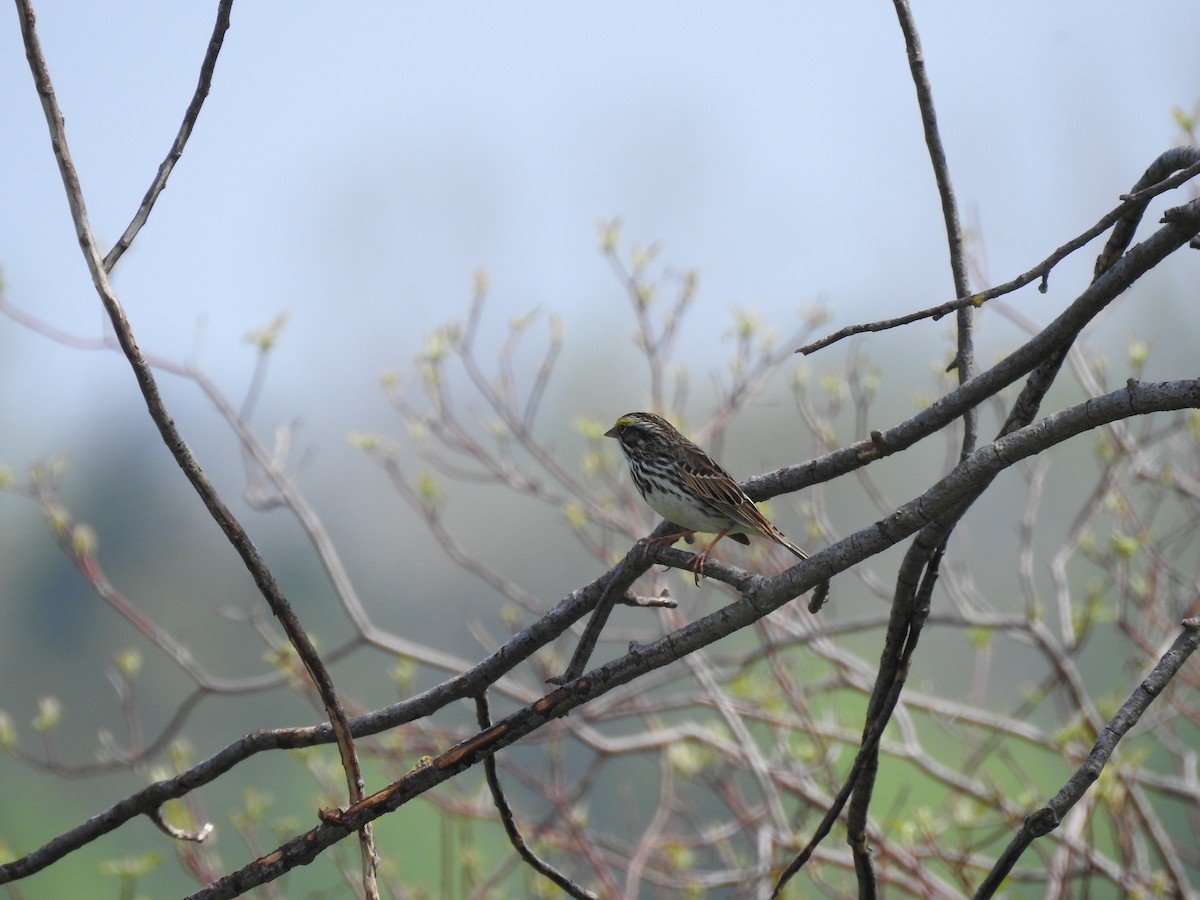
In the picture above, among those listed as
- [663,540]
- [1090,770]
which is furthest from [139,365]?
[1090,770]

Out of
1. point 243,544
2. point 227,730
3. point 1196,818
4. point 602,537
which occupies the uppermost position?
point 227,730

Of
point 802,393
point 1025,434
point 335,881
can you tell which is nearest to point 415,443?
point 802,393

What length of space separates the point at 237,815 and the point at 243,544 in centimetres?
328

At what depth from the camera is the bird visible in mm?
2418

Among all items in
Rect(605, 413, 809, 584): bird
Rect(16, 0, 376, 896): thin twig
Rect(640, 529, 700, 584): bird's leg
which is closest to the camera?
Rect(16, 0, 376, 896): thin twig

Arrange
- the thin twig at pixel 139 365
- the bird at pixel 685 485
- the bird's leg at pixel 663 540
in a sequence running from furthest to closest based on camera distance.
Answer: the bird at pixel 685 485 → the bird's leg at pixel 663 540 → the thin twig at pixel 139 365

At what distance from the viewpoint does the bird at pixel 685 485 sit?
2418 millimetres

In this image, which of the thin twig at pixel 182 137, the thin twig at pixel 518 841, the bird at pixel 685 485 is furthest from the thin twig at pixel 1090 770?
the thin twig at pixel 182 137

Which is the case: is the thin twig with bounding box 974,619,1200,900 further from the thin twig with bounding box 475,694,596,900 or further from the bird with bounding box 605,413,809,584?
the bird with bounding box 605,413,809,584

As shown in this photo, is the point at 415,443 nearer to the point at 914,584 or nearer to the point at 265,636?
the point at 265,636

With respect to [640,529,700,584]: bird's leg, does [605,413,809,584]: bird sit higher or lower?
higher

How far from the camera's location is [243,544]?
1.26 meters

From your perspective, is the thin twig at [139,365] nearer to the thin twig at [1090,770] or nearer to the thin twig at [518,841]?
the thin twig at [518,841]

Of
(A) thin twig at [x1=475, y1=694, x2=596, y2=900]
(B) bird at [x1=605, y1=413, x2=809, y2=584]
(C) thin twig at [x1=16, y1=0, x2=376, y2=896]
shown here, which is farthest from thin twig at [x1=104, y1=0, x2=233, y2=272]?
(B) bird at [x1=605, y1=413, x2=809, y2=584]
